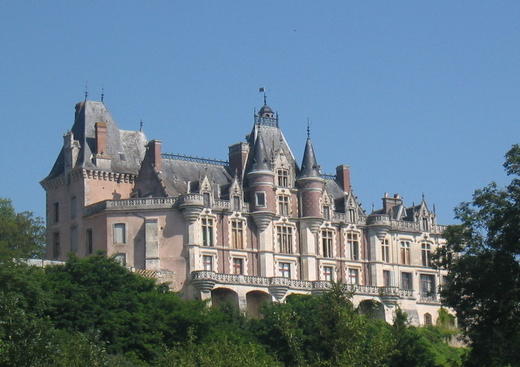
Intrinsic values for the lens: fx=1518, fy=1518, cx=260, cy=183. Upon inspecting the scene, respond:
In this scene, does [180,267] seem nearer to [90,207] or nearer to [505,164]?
[90,207]

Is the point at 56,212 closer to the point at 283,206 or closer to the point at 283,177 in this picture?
the point at 283,206

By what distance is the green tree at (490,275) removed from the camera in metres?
60.9

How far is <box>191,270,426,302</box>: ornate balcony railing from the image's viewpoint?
3447 inches

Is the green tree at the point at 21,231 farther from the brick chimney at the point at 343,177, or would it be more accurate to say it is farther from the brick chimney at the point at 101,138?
the brick chimney at the point at 343,177

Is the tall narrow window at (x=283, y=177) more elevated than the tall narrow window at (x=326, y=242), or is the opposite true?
the tall narrow window at (x=283, y=177)

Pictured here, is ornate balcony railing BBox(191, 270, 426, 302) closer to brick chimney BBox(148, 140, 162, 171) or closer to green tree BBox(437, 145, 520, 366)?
brick chimney BBox(148, 140, 162, 171)

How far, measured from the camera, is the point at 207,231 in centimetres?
8981

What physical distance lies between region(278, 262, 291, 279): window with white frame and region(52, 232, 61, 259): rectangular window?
13.8 meters

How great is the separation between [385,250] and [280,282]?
10.1 m

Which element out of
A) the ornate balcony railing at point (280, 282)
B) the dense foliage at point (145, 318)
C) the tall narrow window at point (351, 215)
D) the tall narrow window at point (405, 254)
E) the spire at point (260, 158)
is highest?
the spire at point (260, 158)

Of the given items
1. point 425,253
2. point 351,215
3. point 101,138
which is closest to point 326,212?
point 351,215

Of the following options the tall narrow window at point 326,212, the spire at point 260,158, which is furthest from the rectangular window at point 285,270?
the spire at point 260,158

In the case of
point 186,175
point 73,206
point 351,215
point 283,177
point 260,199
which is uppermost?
point 186,175

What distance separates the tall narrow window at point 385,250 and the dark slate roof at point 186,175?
36.3 ft
